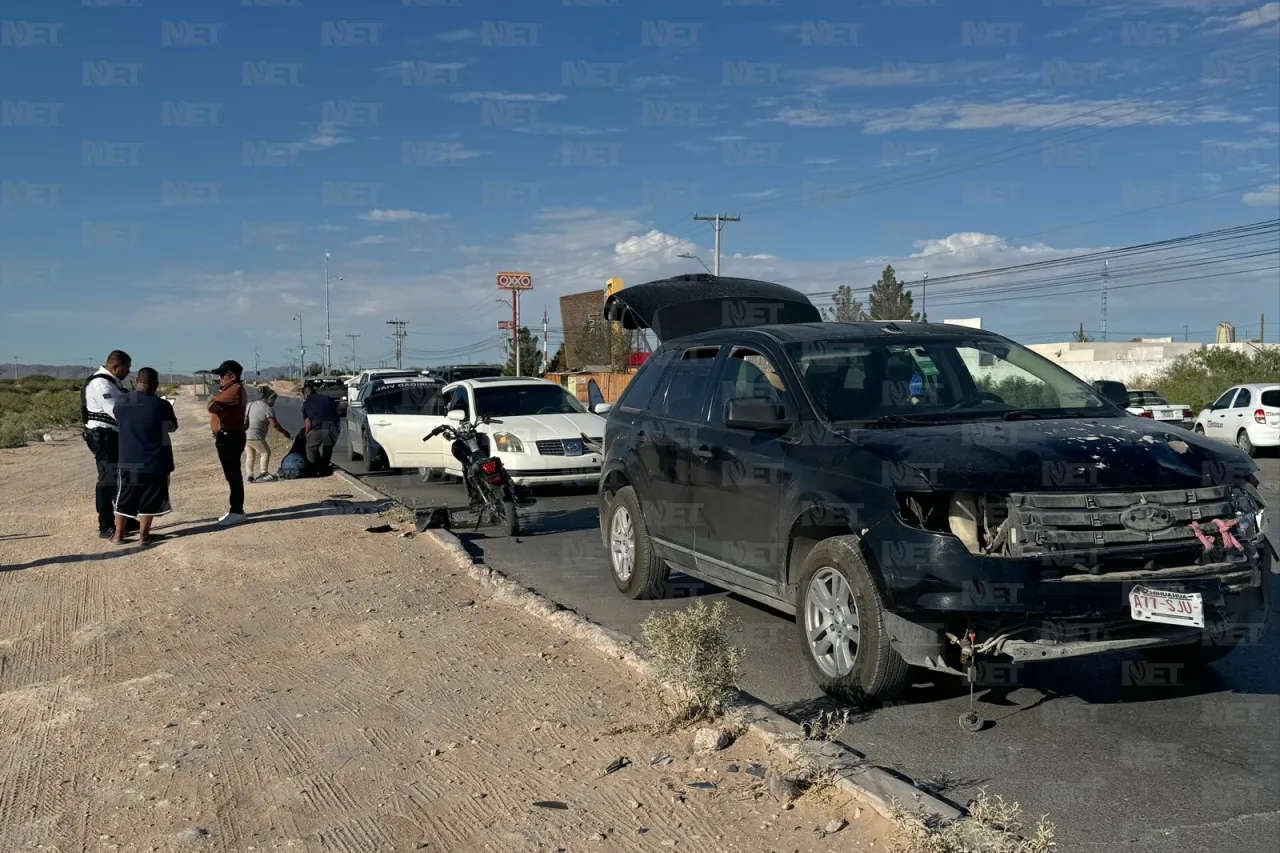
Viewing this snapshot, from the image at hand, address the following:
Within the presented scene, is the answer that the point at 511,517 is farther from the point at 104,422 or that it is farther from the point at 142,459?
the point at 104,422

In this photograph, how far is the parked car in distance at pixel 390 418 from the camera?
17.3 meters

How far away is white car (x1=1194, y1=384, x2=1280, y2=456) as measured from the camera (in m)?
22.7

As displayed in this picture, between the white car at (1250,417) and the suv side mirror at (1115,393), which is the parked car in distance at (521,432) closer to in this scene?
the suv side mirror at (1115,393)

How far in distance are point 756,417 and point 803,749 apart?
2.00 metres

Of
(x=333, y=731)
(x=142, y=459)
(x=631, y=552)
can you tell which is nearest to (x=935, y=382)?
(x=631, y=552)

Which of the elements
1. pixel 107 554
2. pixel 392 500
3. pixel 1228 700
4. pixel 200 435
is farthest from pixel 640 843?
pixel 200 435

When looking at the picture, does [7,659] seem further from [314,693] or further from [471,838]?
[471,838]

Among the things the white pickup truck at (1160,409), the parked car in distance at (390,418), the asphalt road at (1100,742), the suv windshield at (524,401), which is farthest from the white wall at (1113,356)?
the asphalt road at (1100,742)

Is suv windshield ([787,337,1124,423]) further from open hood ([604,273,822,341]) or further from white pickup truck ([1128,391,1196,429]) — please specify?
white pickup truck ([1128,391,1196,429])

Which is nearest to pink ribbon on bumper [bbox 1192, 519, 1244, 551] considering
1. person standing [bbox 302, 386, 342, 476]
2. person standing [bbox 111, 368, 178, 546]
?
person standing [bbox 111, 368, 178, 546]

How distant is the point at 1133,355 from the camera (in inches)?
3103

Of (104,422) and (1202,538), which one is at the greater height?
(104,422)

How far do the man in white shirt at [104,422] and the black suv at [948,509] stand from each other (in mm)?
7096

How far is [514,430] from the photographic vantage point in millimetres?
14609
